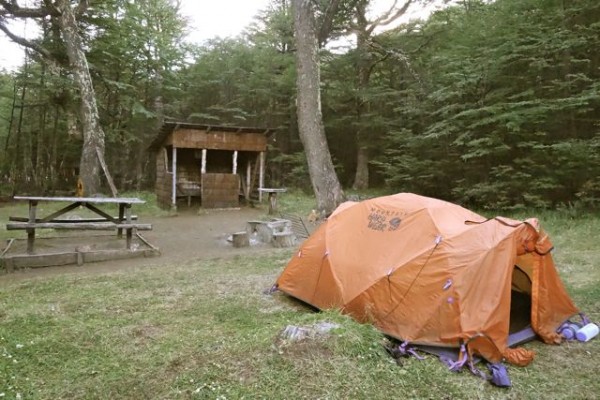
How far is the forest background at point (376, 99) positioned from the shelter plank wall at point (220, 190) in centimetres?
377

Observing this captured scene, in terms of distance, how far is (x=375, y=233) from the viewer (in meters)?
4.76

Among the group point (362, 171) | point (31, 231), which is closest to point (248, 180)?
point (362, 171)

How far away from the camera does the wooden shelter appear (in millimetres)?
15672

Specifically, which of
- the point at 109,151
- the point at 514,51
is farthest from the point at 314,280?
the point at 109,151

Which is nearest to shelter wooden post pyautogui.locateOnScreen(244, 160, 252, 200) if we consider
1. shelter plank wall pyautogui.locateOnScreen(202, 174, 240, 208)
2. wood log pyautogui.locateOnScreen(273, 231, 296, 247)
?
shelter plank wall pyautogui.locateOnScreen(202, 174, 240, 208)

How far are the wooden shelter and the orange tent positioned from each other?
11.5 meters

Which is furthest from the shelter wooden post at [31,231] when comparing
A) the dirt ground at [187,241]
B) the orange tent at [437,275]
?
the orange tent at [437,275]

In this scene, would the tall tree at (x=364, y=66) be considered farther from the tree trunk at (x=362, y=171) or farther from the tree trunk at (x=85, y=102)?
the tree trunk at (x=85, y=102)

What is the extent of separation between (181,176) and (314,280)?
14.2 metres

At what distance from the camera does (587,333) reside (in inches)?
165

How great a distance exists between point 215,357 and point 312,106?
29.8 ft

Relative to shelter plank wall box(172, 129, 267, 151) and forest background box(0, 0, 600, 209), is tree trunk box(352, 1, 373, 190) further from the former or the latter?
shelter plank wall box(172, 129, 267, 151)

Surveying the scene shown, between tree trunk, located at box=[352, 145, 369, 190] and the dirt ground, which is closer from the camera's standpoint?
the dirt ground

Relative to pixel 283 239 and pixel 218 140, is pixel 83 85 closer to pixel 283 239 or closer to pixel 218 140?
pixel 218 140
